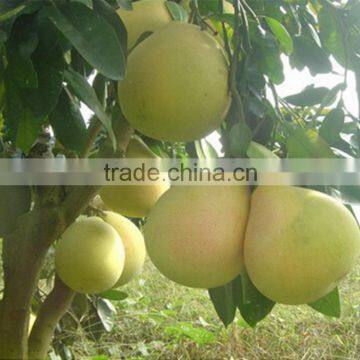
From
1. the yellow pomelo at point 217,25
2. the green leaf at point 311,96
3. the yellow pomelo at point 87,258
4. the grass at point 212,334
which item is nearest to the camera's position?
the yellow pomelo at point 217,25

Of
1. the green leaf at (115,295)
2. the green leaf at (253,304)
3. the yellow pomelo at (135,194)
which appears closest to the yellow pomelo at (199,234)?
the green leaf at (253,304)

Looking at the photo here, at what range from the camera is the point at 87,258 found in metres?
1.24

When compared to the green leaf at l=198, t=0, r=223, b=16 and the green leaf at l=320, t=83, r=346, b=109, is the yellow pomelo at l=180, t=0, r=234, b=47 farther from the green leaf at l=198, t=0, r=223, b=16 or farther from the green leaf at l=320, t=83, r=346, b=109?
the green leaf at l=320, t=83, r=346, b=109

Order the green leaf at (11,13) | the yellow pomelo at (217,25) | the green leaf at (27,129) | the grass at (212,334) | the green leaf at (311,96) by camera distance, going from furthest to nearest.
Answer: the grass at (212,334) < the green leaf at (311,96) < the yellow pomelo at (217,25) < the green leaf at (27,129) < the green leaf at (11,13)

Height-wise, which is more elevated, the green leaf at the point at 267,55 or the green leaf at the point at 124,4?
the green leaf at the point at 124,4

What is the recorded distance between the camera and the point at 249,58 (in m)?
0.77

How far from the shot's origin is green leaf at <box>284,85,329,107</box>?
37.1 inches

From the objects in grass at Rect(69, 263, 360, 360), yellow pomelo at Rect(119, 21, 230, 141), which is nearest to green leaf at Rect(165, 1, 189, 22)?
yellow pomelo at Rect(119, 21, 230, 141)

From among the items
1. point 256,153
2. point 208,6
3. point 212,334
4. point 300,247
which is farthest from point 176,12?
point 212,334

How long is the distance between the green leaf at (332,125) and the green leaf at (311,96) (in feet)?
0.47

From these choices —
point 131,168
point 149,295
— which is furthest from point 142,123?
point 149,295

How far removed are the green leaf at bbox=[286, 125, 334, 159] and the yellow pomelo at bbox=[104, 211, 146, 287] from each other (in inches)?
28.9

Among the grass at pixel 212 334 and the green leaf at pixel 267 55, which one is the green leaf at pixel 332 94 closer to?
the green leaf at pixel 267 55

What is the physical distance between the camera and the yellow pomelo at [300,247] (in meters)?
0.62
